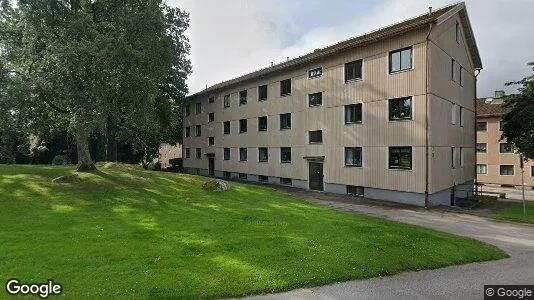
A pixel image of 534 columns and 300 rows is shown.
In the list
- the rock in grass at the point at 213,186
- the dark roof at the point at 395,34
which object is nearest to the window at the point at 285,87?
the dark roof at the point at 395,34

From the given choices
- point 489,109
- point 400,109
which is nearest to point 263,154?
point 400,109

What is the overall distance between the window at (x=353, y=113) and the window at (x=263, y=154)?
33.2ft

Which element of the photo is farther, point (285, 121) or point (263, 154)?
point (263, 154)

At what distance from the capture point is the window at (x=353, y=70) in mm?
25344

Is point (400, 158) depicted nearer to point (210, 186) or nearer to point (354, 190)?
point (354, 190)

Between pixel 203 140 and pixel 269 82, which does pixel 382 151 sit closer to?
pixel 269 82

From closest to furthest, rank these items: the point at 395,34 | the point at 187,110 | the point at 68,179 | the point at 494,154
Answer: the point at 68,179, the point at 395,34, the point at 187,110, the point at 494,154

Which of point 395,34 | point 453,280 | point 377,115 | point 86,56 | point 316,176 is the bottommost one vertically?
point 453,280

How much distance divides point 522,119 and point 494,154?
24.5 m

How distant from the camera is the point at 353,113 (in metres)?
25.8

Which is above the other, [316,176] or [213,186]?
[316,176]

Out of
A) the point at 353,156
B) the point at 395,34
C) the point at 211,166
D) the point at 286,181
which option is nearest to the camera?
the point at 395,34

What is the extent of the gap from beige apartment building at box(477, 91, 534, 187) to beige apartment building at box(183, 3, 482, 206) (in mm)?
21007

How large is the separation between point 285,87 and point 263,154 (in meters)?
6.86
